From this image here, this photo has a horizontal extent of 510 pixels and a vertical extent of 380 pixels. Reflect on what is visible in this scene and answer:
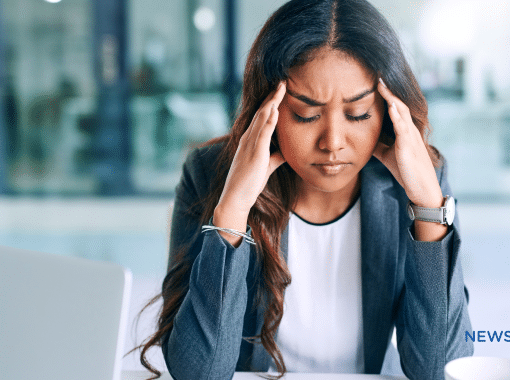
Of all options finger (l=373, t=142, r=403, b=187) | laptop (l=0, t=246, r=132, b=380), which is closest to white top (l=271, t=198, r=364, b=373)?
finger (l=373, t=142, r=403, b=187)

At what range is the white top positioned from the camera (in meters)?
1.15

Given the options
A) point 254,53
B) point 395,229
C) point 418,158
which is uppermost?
point 254,53

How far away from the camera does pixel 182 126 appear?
15.0 ft

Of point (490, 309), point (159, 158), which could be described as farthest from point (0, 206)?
point (490, 309)

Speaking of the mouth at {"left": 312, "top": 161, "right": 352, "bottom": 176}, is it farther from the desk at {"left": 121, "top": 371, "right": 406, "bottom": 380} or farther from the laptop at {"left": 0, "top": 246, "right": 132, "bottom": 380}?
the laptop at {"left": 0, "top": 246, "right": 132, "bottom": 380}

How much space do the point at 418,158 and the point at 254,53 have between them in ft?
1.35

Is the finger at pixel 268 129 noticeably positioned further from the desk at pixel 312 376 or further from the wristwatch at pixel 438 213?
the desk at pixel 312 376

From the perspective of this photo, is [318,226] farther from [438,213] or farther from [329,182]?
[438,213]

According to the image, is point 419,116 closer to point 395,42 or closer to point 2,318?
point 395,42

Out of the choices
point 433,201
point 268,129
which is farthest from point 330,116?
point 433,201

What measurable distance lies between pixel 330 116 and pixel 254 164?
7.1 inches

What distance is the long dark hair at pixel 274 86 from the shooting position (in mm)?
968

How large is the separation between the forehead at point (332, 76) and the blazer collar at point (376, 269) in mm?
290

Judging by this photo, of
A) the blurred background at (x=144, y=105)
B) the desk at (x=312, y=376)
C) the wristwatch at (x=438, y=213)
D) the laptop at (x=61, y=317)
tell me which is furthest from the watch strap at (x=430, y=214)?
the blurred background at (x=144, y=105)
